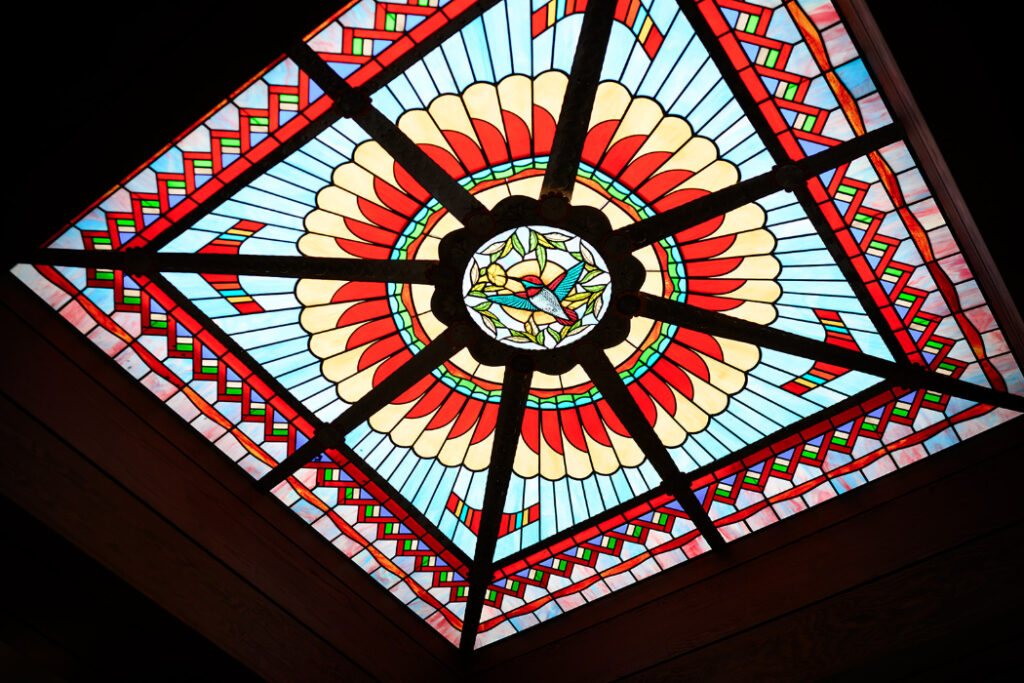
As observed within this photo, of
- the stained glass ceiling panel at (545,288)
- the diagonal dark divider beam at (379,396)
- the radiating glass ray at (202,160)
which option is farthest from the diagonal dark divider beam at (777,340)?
the radiating glass ray at (202,160)

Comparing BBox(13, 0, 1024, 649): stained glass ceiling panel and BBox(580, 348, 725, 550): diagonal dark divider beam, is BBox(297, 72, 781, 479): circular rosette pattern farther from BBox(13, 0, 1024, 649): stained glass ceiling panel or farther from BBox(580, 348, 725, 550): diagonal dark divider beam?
BBox(580, 348, 725, 550): diagonal dark divider beam

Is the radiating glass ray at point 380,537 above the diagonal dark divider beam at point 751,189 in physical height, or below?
below

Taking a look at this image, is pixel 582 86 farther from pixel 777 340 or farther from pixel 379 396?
pixel 379 396

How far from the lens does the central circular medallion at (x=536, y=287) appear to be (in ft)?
18.8

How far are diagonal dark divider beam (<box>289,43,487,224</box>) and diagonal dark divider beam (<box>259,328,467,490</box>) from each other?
3.30 feet

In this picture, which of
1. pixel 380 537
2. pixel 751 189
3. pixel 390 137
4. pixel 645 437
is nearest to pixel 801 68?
pixel 751 189

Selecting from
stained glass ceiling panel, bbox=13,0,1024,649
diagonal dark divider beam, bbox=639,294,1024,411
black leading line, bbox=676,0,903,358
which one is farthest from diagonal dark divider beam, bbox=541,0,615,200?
diagonal dark divider beam, bbox=639,294,1024,411

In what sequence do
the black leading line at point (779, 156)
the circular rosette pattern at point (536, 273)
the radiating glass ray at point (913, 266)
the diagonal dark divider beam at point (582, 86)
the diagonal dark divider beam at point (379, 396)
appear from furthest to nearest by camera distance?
1. the diagonal dark divider beam at point (379, 396)
2. the circular rosette pattern at point (536, 273)
3. the radiating glass ray at point (913, 266)
4. the black leading line at point (779, 156)
5. the diagonal dark divider beam at point (582, 86)

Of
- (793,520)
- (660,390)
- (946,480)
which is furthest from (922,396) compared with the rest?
(660,390)

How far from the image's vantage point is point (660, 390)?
6586 mm

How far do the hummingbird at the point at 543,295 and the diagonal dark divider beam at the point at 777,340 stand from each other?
555 mm

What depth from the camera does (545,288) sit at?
232 inches

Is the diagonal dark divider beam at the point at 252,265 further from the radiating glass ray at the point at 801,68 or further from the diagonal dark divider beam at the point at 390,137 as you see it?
the radiating glass ray at the point at 801,68

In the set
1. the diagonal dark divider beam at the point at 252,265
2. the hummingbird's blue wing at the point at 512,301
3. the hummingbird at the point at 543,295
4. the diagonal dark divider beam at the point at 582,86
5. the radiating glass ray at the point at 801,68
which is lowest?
the diagonal dark divider beam at the point at 252,265
